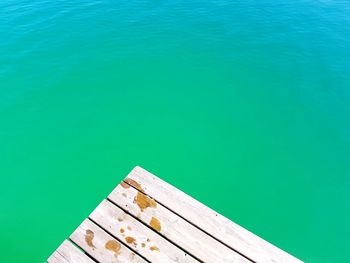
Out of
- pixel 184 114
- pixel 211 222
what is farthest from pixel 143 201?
pixel 184 114

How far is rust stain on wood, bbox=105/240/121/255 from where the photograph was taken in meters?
2.42

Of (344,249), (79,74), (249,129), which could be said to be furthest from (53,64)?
(344,249)

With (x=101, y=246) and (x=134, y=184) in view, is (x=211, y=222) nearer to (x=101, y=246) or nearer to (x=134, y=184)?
(x=134, y=184)

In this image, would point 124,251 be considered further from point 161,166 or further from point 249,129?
point 249,129

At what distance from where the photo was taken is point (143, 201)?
272cm

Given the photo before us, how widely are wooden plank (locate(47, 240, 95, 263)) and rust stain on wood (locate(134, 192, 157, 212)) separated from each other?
615mm

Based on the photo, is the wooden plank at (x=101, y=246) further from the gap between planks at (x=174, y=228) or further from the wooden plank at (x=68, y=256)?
the gap between planks at (x=174, y=228)

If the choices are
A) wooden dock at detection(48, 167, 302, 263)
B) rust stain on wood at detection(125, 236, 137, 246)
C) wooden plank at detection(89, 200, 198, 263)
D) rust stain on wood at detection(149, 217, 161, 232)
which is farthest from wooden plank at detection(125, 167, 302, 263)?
rust stain on wood at detection(125, 236, 137, 246)

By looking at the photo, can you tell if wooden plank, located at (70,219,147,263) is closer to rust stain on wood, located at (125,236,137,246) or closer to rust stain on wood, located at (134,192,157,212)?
rust stain on wood, located at (125,236,137,246)

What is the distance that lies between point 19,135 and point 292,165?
5.68m

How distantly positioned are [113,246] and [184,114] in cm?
444

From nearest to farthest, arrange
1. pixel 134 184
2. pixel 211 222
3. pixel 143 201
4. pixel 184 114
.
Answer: pixel 211 222 → pixel 143 201 → pixel 134 184 → pixel 184 114

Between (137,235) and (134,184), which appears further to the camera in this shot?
(134,184)

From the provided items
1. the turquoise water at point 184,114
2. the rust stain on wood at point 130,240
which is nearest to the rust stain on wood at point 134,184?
the rust stain on wood at point 130,240
